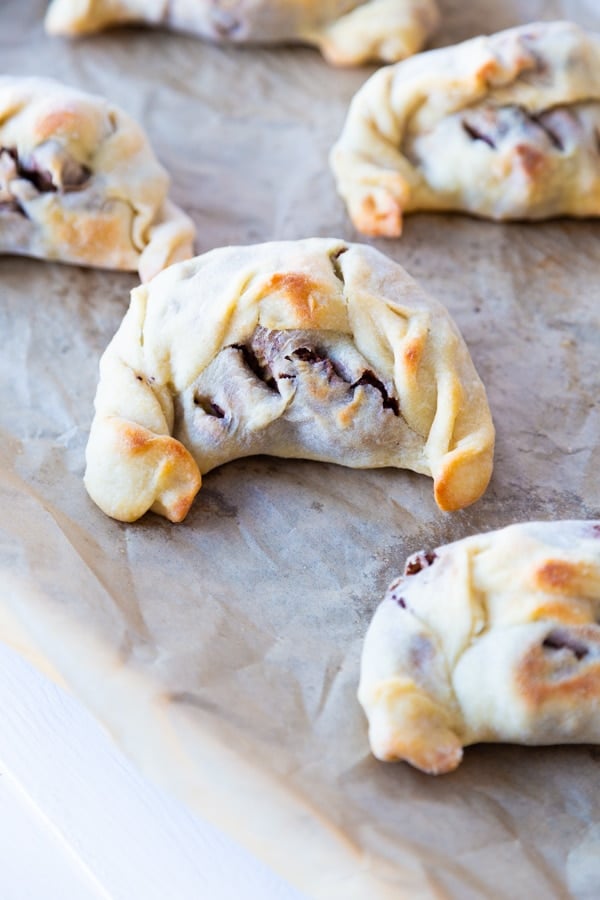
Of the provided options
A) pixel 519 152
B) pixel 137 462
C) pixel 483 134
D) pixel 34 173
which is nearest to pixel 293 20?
pixel 483 134

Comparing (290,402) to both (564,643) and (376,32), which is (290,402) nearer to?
(564,643)

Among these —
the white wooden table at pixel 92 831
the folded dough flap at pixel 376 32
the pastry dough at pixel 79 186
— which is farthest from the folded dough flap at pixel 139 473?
the folded dough flap at pixel 376 32

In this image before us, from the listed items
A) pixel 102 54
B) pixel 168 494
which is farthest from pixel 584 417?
pixel 102 54

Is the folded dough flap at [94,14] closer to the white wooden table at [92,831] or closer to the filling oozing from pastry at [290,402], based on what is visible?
the filling oozing from pastry at [290,402]

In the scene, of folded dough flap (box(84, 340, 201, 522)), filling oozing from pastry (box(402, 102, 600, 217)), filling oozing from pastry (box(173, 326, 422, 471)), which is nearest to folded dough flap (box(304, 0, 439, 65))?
filling oozing from pastry (box(402, 102, 600, 217))

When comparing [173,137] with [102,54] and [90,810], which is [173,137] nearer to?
[102,54]
